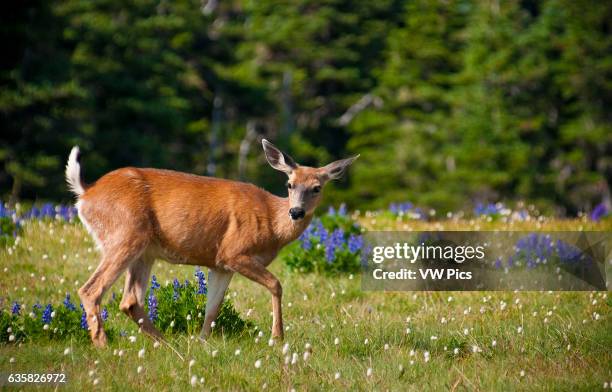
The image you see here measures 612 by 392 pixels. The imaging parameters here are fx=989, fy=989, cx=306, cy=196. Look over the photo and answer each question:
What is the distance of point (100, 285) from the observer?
769 centimetres

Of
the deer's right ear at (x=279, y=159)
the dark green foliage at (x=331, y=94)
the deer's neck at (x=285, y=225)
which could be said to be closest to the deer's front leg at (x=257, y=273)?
the deer's neck at (x=285, y=225)

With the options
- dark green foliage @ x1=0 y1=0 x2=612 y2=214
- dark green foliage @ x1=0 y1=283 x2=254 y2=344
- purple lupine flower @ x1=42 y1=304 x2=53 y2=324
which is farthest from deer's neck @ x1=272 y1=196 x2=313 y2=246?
dark green foliage @ x1=0 y1=0 x2=612 y2=214

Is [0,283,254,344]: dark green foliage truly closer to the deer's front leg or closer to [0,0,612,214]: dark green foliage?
the deer's front leg

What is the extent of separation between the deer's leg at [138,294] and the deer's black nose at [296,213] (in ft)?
4.03

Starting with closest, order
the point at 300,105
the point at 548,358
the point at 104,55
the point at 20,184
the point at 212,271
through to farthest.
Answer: the point at 548,358
the point at 212,271
the point at 20,184
the point at 104,55
the point at 300,105

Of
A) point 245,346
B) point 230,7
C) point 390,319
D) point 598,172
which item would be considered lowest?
point 598,172

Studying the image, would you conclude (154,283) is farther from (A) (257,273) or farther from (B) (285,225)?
Answer: (B) (285,225)

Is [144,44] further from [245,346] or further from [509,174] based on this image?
[245,346]

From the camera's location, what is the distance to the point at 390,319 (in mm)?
8797

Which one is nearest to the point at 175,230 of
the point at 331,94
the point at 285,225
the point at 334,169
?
the point at 285,225

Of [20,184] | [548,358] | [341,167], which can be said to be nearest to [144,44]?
[20,184]

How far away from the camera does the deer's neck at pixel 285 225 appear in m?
8.45

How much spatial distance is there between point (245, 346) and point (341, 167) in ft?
7.39

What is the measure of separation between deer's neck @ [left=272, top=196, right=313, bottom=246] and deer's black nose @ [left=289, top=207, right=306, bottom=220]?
0.60ft
